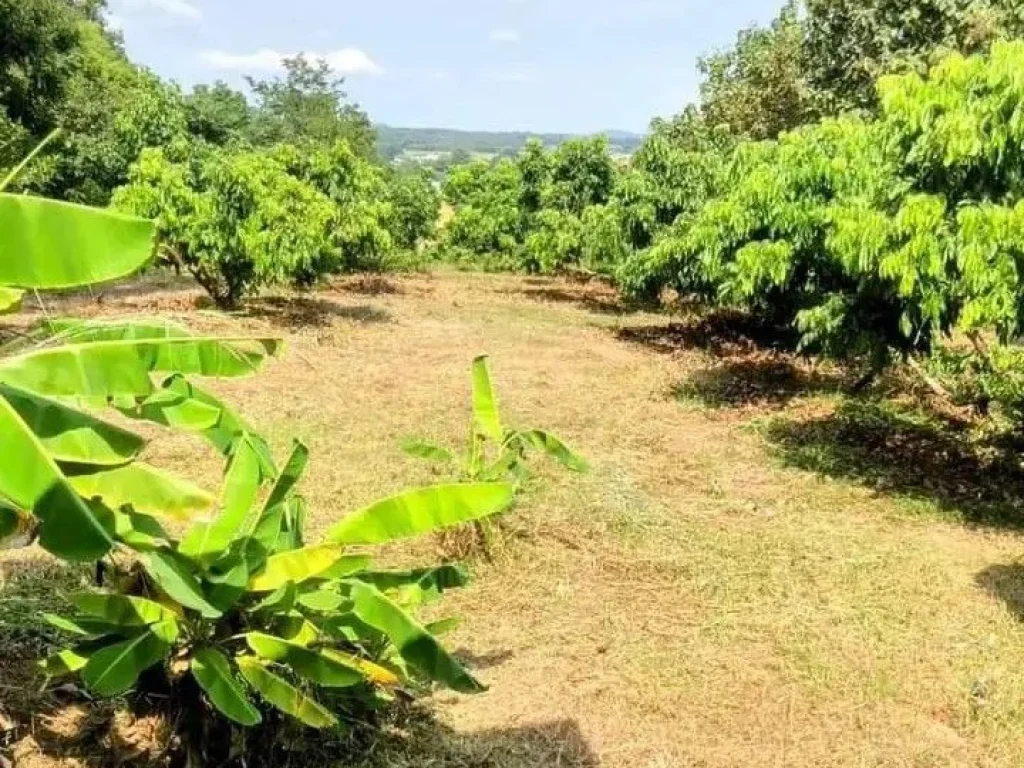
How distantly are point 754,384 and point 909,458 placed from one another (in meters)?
3.20

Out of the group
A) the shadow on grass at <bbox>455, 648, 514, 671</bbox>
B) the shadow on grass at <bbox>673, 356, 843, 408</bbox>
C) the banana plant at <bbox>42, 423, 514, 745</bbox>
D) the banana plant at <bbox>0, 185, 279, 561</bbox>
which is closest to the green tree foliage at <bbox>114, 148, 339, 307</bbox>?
the shadow on grass at <bbox>673, 356, 843, 408</bbox>

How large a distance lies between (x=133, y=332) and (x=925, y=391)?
960 cm

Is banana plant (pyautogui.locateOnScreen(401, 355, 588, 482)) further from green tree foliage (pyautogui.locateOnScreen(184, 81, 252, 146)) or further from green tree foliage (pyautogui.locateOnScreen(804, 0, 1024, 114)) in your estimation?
green tree foliage (pyautogui.locateOnScreen(184, 81, 252, 146))

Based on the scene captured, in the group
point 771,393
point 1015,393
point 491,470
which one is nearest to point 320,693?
point 491,470

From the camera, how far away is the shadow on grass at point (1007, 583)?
5.16 metres

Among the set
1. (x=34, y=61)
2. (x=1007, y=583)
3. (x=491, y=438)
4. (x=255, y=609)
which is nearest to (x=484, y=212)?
(x=34, y=61)

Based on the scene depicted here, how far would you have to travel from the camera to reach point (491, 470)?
5398 millimetres

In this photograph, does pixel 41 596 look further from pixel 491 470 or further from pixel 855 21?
pixel 855 21

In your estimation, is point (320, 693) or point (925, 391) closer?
point (320, 693)

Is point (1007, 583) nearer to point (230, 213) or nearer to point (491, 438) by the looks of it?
point (491, 438)

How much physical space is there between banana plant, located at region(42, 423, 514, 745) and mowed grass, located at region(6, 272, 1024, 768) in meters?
0.67

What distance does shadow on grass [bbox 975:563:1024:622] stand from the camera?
16.9ft

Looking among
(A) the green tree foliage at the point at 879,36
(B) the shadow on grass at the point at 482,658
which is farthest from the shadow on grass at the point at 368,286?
(B) the shadow on grass at the point at 482,658

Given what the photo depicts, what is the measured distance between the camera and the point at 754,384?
11.1 meters
